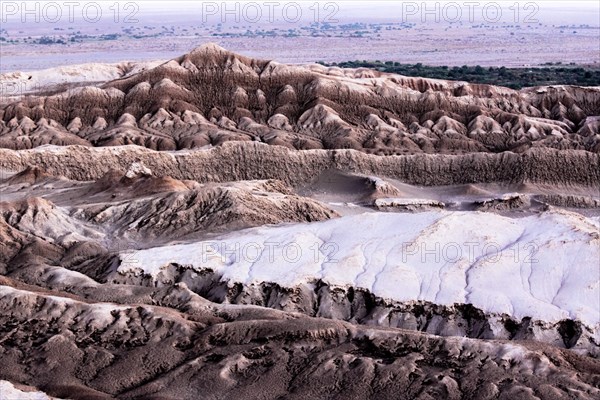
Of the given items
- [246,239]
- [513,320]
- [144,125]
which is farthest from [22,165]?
[513,320]

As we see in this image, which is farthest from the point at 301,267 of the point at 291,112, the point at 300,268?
the point at 291,112

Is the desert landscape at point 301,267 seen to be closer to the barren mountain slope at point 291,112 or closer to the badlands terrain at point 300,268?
the badlands terrain at point 300,268

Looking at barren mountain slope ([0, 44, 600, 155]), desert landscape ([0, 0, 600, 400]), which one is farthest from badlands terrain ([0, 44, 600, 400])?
barren mountain slope ([0, 44, 600, 155])

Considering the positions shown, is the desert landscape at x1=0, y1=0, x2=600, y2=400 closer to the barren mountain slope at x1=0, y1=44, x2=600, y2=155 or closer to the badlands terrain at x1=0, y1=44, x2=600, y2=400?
the badlands terrain at x1=0, y1=44, x2=600, y2=400

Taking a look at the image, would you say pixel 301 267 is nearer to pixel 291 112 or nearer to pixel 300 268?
pixel 300 268

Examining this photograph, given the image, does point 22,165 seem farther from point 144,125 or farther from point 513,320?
point 513,320

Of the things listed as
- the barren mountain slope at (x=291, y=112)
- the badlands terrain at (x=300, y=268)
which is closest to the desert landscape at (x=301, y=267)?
the badlands terrain at (x=300, y=268)
